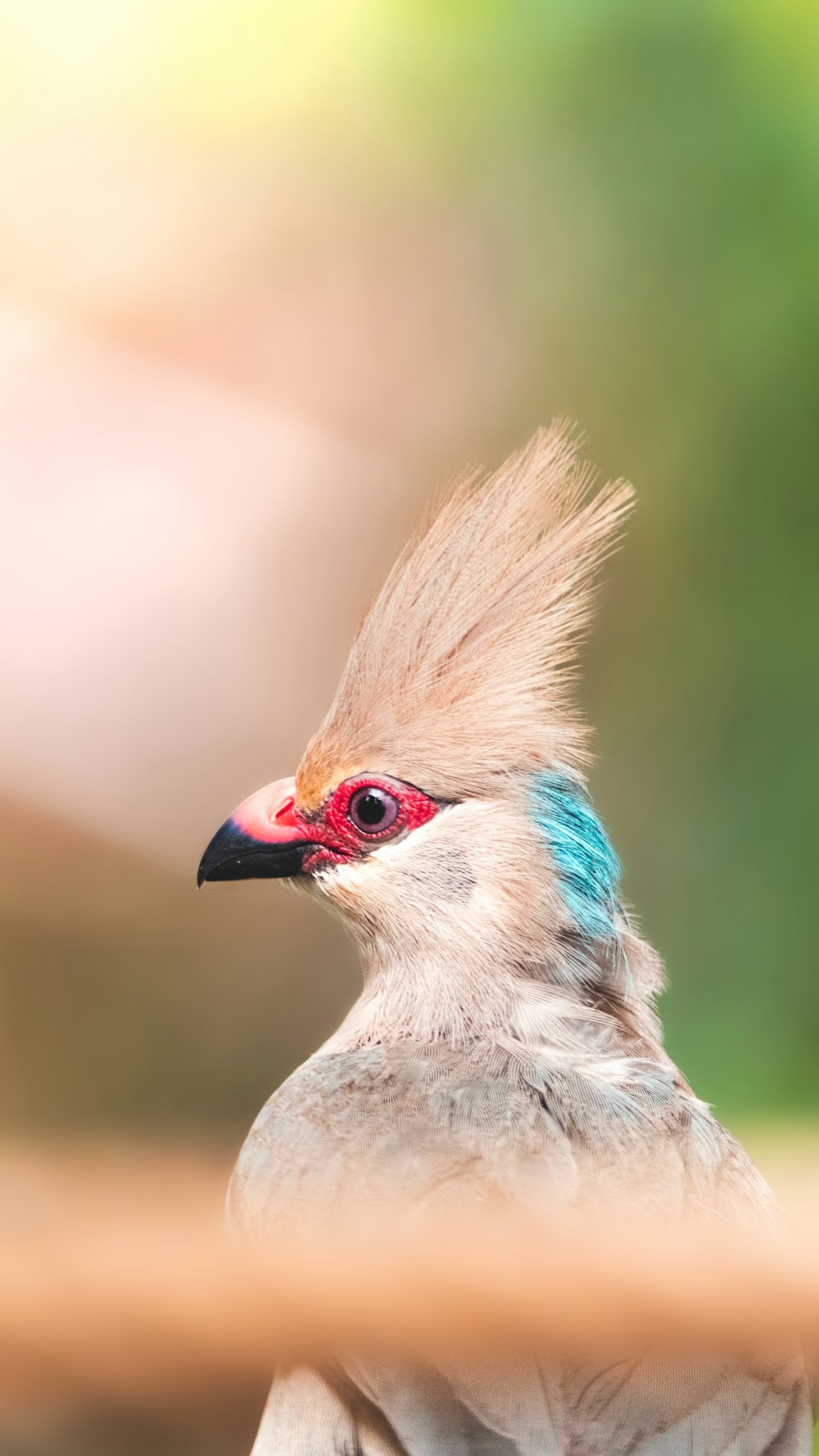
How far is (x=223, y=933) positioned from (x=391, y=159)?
6.99 feet

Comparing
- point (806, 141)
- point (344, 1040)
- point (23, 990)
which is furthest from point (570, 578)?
point (23, 990)

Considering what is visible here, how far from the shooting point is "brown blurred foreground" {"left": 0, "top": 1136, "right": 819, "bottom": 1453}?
2.01ft

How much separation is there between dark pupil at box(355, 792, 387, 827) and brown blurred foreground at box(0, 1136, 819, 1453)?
3.31 ft

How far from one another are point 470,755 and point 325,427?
2.20 metres

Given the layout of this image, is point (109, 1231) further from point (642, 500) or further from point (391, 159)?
point (391, 159)

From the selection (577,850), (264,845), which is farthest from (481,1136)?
(264,845)

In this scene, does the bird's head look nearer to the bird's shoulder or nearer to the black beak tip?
the black beak tip

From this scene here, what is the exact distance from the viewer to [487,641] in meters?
1.72

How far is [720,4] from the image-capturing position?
3.35 metres

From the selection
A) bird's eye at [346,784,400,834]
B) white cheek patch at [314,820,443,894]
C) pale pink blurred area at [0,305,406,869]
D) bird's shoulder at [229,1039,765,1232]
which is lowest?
bird's shoulder at [229,1039,765,1232]

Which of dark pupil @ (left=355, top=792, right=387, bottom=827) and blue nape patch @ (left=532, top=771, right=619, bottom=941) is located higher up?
dark pupil @ (left=355, top=792, right=387, bottom=827)

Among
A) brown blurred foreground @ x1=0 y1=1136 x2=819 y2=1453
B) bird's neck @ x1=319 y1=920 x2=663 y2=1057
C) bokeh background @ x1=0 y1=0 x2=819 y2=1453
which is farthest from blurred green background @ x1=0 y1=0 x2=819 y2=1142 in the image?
brown blurred foreground @ x1=0 y1=1136 x2=819 y2=1453

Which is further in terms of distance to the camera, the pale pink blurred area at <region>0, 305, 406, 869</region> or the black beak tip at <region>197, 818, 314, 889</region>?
the pale pink blurred area at <region>0, 305, 406, 869</region>


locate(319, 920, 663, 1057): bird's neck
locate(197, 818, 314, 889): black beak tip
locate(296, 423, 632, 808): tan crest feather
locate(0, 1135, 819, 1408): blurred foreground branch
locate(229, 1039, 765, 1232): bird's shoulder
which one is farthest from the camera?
locate(197, 818, 314, 889): black beak tip
